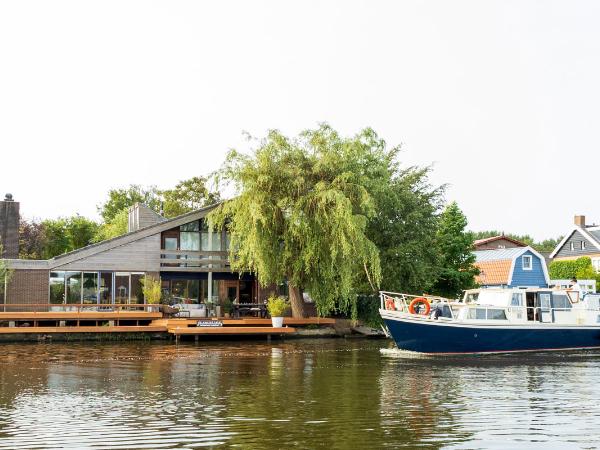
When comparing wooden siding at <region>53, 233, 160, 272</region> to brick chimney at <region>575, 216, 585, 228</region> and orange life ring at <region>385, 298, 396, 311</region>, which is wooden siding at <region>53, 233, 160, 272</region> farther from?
brick chimney at <region>575, 216, 585, 228</region>

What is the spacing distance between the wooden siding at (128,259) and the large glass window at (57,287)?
46 centimetres

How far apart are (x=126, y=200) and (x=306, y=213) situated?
49.3 meters

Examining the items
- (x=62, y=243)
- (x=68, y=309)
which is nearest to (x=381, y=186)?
(x=68, y=309)

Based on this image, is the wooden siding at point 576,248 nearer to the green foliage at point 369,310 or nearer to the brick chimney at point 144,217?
the green foliage at point 369,310

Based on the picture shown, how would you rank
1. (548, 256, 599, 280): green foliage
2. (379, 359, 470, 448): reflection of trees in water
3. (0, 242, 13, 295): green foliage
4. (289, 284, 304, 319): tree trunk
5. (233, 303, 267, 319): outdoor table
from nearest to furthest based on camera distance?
1. (379, 359, 470, 448): reflection of trees in water
2. (0, 242, 13, 295): green foliage
3. (289, 284, 304, 319): tree trunk
4. (233, 303, 267, 319): outdoor table
5. (548, 256, 599, 280): green foliage

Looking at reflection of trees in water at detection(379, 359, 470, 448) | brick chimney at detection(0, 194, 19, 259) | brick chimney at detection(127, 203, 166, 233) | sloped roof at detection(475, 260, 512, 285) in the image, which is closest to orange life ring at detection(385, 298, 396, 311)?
reflection of trees in water at detection(379, 359, 470, 448)

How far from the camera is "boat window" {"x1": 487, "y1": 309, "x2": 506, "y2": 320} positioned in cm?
3028

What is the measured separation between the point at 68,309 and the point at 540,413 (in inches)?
1084

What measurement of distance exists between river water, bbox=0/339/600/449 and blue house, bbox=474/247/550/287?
24.8m

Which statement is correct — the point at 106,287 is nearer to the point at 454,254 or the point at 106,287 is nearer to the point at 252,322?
the point at 252,322

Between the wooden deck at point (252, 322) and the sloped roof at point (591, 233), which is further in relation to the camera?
the sloped roof at point (591, 233)

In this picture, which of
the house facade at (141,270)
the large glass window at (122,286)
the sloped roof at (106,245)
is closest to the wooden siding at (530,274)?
the house facade at (141,270)

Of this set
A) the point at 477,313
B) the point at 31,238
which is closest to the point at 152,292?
the point at 477,313

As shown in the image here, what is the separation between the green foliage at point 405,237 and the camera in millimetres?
39750
